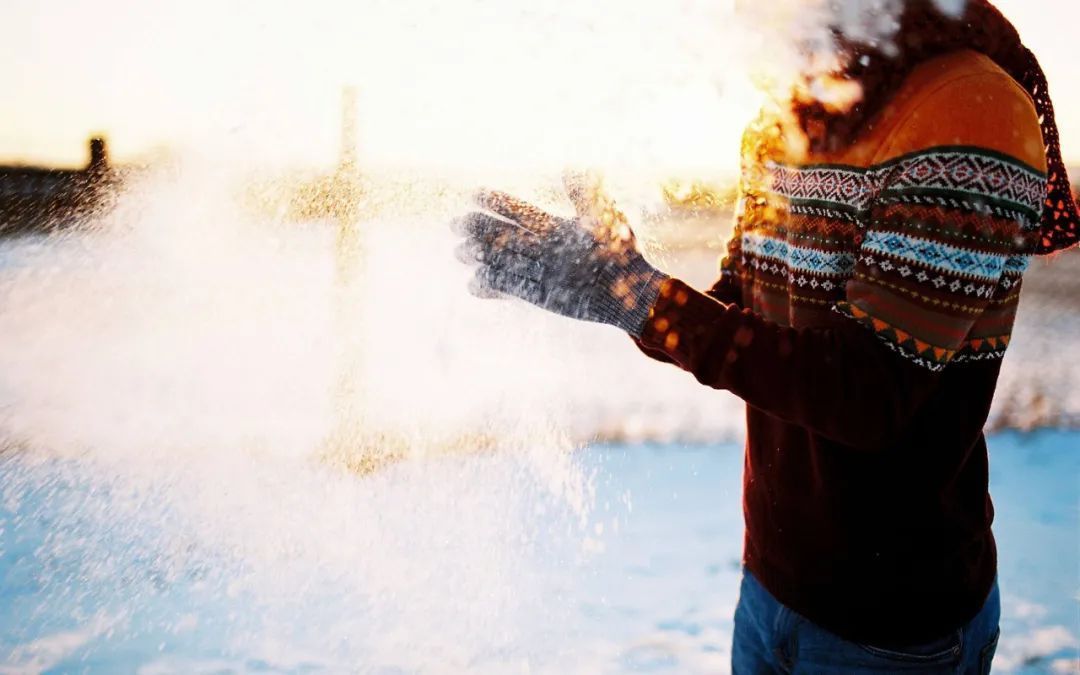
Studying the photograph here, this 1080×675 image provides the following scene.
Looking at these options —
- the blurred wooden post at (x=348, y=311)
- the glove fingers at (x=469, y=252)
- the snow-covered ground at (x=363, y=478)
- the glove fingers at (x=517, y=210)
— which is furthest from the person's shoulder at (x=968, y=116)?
the blurred wooden post at (x=348, y=311)

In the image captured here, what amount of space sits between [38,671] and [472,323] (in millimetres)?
5643

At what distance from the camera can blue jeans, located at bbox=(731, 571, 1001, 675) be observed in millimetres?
1303

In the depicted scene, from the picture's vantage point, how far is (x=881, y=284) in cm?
103

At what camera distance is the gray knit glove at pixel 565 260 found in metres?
1.20

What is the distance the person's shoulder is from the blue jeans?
30.4 inches

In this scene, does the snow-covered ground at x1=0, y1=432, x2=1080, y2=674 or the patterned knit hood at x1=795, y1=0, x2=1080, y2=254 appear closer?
the patterned knit hood at x1=795, y1=0, x2=1080, y2=254

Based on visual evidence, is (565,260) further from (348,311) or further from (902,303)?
(348,311)

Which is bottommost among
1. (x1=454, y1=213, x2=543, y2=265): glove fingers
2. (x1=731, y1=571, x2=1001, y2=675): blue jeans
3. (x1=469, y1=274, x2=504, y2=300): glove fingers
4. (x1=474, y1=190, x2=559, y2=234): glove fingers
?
(x1=731, y1=571, x2=1001, y2=675): blue jeans

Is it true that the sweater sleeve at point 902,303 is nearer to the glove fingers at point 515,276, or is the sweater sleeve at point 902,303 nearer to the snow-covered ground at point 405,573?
the glove fingers at point 515,276

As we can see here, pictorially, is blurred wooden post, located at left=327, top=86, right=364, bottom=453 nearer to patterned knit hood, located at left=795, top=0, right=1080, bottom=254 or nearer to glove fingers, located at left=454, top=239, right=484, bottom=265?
glove fingers, located at left=454, top=239, right=484, bottom=265

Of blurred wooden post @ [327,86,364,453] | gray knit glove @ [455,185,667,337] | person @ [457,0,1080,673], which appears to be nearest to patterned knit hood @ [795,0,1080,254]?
person @ [457,0,1080,673]

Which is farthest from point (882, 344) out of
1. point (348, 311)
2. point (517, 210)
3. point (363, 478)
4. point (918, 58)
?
point (348, 311)

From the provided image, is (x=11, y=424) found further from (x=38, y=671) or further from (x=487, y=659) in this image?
(x=487, y=659)

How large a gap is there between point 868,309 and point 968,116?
27 centimetres
